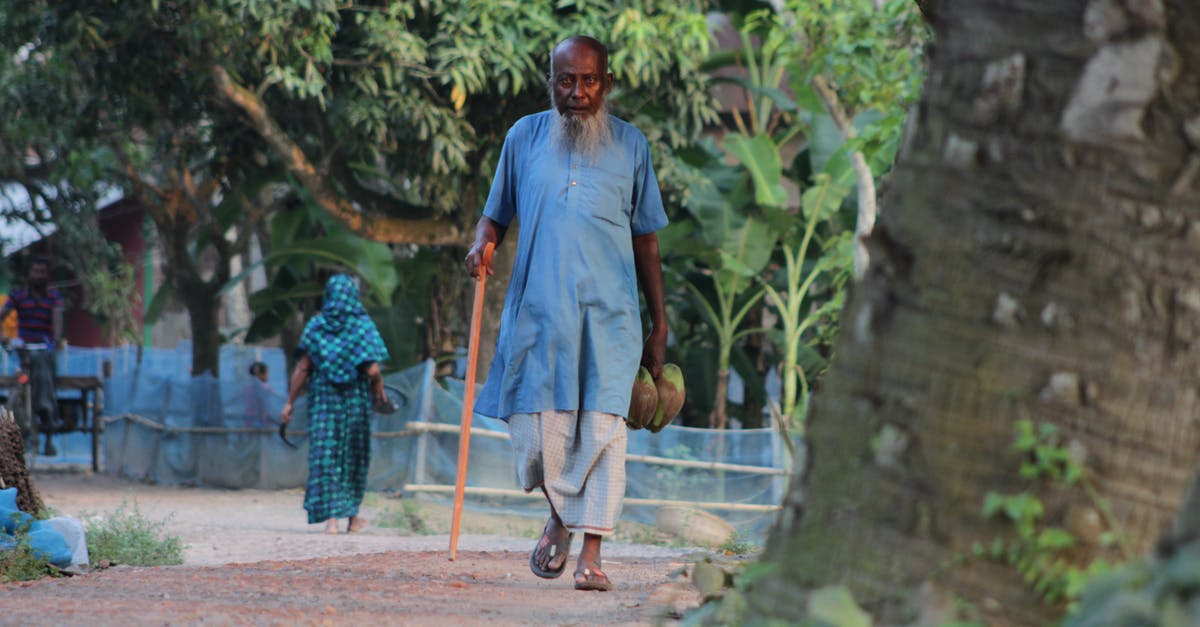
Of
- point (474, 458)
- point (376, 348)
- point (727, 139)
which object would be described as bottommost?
point (474, 458)

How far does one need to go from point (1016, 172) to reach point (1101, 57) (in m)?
0.23

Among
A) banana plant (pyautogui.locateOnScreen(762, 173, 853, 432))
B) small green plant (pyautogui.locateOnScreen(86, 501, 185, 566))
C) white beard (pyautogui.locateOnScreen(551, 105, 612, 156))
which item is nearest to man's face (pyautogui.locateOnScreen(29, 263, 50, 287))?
banana plant (pyautogui.locateOnScreen(762, 173, 853, 432))

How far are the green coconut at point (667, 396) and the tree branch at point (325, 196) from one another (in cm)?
698

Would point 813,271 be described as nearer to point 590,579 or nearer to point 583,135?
point 583,135

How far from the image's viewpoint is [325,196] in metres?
11.9

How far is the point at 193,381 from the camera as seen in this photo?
14.3 meters

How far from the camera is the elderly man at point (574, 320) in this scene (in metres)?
4.75

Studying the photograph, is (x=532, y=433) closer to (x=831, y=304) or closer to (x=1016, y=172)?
(x=1016, y=172)

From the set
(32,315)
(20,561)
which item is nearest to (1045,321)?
(20,561)

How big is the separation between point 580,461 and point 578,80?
1.32 meters

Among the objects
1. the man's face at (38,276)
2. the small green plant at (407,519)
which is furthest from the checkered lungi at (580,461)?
the man's face at (38,276)

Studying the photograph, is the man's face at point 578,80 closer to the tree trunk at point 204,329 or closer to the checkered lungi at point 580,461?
the checkered lungi at point 580,461

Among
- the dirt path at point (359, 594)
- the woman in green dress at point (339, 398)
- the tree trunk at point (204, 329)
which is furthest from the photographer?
the tree trunk at point (204, 329)

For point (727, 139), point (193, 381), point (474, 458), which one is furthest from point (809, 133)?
point (193, 381)
